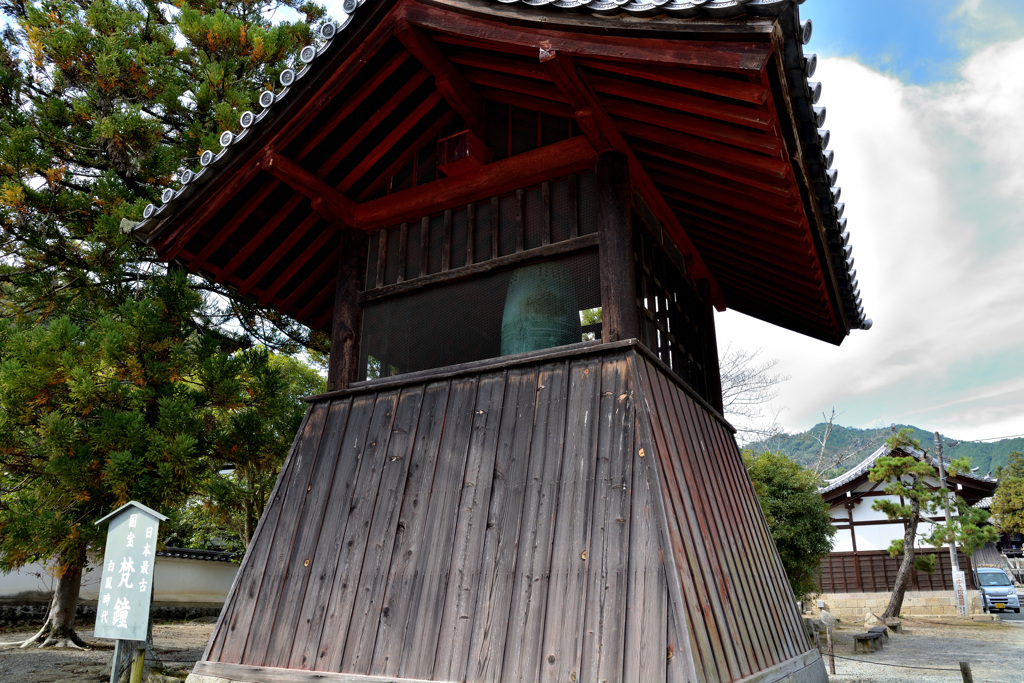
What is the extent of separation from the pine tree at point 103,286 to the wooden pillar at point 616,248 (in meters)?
4.36

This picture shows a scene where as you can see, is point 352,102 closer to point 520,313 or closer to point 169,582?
point 520,313

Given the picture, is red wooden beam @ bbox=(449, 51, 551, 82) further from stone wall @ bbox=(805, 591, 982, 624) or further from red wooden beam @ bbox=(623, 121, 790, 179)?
stone wall @ bbox=(805, 591, 982, 624)

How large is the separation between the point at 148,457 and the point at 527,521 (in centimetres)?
439

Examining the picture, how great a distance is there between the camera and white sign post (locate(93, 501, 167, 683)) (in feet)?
14.5

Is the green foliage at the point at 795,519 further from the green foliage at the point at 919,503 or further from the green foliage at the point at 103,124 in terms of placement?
the green foliage at the point at 103,124

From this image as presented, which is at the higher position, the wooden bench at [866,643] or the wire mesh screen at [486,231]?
the wire mesh screen at [486,231]

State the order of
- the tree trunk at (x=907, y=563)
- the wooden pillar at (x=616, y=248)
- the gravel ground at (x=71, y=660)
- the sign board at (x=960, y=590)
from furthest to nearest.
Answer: the sign board at (x=960, y=590), the tree trunk at (x=907, y=563), the gravel ground at (x=71, y=660), the wooden pillar at (x=616, y=248)

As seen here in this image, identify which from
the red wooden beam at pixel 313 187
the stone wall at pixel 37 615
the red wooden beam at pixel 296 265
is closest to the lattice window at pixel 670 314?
the red wooden beam at pixel 313 187

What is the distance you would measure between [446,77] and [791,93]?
2.69m

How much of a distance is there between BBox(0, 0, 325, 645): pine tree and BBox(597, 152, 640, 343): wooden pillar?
436 centimetres

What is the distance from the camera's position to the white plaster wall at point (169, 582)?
43.3 ft

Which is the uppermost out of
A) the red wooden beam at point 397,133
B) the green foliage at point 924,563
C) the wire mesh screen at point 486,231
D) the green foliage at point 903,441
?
the red wooden beam at point 397,133

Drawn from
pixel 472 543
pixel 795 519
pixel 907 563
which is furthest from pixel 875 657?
pixel 472 543

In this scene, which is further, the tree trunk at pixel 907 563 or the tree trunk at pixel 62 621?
the tree trunk at pixel 907 563
